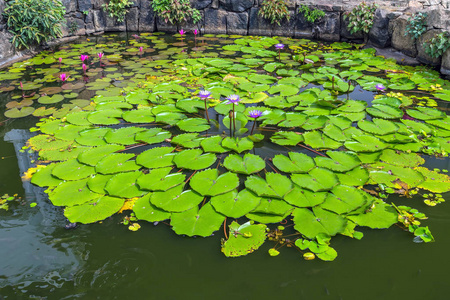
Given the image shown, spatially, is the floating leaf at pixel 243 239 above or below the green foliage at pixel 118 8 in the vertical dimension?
below

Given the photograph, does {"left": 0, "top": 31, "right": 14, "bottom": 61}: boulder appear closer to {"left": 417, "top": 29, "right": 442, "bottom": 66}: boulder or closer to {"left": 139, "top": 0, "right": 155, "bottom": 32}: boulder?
{"left": 139, "top": 0, "right": 155, "bottom": 32}: boulder

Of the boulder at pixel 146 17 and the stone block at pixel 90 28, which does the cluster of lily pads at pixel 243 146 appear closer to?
the stone block at pixel 90 28

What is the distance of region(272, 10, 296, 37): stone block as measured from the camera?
6.11m

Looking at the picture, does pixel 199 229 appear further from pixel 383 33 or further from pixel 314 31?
pixel 314 31

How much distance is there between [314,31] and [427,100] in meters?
3.08

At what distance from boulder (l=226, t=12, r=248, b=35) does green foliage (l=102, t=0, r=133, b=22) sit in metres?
1.99

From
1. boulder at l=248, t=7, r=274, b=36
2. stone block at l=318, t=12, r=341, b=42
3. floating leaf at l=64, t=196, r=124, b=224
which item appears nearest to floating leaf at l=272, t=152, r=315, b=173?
floating leaf at l=64, t=196, r=124, b=224

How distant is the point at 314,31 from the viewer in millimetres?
5996

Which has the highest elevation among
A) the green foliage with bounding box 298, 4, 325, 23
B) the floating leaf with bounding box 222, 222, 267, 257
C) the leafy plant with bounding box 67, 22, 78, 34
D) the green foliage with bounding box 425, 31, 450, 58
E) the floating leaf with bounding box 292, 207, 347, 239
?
the green foliage with bounding box 298, 4, 325, 23

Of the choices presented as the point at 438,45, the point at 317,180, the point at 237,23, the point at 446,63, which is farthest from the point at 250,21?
the point at 317,180

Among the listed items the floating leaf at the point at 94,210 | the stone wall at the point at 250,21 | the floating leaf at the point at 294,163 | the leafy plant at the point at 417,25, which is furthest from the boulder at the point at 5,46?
the leafy plant at the point at 417,25

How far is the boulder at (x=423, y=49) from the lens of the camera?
4234 mm

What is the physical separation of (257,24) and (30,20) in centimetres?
388

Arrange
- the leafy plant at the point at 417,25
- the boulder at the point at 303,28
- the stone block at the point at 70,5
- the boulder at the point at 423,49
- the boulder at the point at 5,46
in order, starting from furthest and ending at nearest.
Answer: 1. the boulder at the point at 303,28
2. the stone block at the point at 70,5
3. the boulder at the point at 5,46
4. the leafy plant at the point at 417,25
5. the boulder at the point at 423,49
